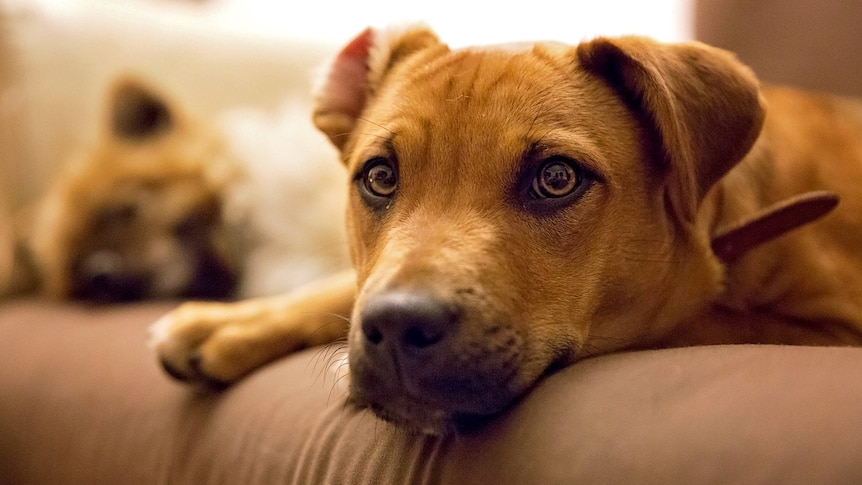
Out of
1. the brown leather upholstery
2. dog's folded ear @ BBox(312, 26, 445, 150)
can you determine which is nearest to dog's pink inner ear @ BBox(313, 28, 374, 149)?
dog's folded ear @ BBox(312, 26, 445, 150)

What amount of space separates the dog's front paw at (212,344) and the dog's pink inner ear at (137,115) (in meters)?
1.18

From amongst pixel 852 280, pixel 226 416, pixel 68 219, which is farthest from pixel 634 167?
pixel 68 219

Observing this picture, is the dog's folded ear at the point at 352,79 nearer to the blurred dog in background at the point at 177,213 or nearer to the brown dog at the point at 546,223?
the brown dog at the point at 546,223

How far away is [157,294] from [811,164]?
1.81m

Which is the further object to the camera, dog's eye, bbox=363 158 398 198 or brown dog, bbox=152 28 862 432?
dog's eye, bbox=363 158 398 198

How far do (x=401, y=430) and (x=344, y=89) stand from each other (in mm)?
826

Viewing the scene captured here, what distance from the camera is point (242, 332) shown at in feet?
5.64

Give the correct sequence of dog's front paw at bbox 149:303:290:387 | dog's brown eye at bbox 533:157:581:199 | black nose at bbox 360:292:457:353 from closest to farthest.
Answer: black nose at bbox 360:292:457:353 → dog's brown eye at bbox 533:157:581:199 → dog's front paw at bbox 149:303:290:387

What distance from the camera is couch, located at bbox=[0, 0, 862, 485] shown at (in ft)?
2.92

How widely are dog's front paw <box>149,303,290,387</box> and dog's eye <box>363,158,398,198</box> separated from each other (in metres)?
0.45

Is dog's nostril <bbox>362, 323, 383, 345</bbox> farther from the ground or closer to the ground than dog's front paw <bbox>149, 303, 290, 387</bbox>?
farther from the ground

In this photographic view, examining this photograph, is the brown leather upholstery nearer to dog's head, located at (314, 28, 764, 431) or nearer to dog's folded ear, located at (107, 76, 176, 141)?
dog's head, located at (314, 28, 764, 431)

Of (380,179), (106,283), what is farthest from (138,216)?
(380,179)

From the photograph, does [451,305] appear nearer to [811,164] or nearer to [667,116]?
[667,116]
